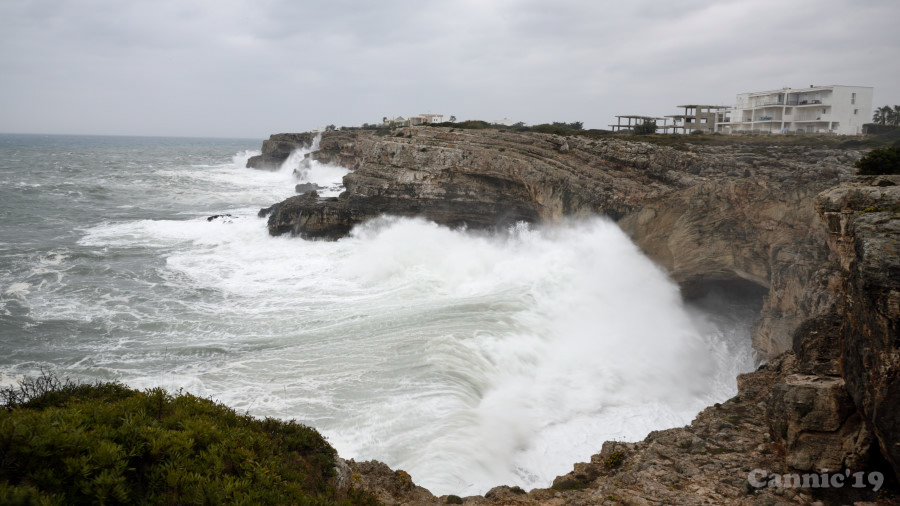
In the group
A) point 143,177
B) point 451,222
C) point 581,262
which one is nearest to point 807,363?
point 581,262

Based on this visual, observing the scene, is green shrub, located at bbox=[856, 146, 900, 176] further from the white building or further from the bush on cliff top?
the white building

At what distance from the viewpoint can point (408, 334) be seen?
15.9 metres

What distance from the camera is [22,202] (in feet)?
138

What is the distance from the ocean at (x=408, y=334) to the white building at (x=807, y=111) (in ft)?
70.8

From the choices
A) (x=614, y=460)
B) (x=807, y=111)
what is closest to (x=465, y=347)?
(x=614, y=460)

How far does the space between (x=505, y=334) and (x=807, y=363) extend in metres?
8.58

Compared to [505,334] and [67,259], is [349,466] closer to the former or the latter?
[505,334]

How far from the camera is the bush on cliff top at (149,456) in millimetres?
4914

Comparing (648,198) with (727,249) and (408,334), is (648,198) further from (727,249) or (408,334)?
(408,334)

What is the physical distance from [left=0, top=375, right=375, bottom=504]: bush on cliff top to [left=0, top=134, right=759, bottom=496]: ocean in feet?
11.7

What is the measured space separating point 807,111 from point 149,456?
42980 mm

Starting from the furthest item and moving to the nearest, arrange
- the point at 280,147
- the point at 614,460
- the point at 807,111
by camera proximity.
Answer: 1. the point at 280,147
2. the point at 807,111
3. the point at 614,460

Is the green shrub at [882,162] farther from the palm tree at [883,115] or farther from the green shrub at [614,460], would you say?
the palm tree at [883,115]

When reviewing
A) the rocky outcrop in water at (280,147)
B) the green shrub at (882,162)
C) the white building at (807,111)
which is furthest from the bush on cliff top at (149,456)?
the rocky outcrop in water at (280,147)
